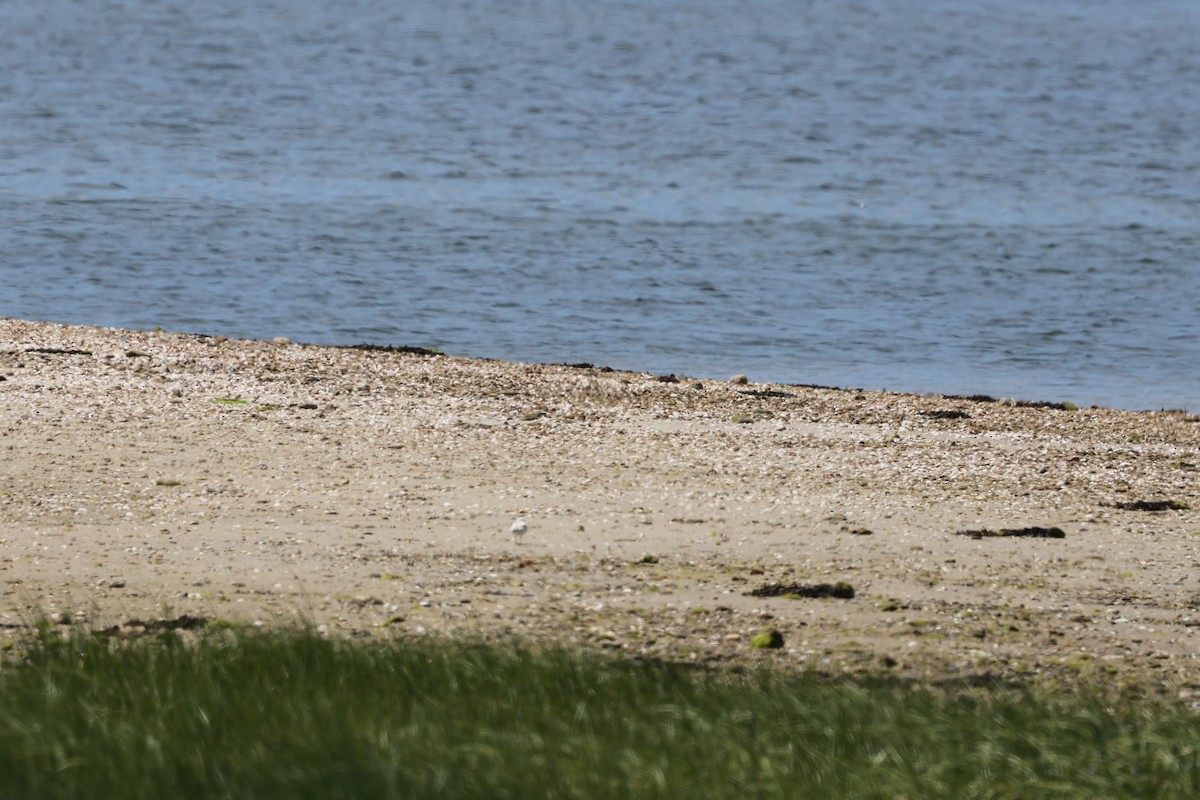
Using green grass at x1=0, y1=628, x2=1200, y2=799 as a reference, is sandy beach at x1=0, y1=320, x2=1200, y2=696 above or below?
below

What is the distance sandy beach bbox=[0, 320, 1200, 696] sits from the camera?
7133mm

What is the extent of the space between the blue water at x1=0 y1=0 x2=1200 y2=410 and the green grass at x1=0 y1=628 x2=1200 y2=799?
1146 cm

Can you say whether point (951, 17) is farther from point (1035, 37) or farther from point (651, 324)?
point (651, 324)

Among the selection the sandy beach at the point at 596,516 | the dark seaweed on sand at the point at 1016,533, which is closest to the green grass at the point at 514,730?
the sandy beach at the point at 596,516

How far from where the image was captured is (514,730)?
17.0 feet

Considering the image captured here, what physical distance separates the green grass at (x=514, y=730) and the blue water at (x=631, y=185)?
1146 centimetres

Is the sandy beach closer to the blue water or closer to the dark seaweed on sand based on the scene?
the dark seaweed on sand

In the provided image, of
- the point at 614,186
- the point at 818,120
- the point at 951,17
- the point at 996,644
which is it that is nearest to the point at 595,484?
the point at 996,644

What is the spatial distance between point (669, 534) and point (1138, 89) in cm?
4896

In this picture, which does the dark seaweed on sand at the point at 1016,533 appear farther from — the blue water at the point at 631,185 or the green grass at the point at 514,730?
the blue water at the point at 631,185

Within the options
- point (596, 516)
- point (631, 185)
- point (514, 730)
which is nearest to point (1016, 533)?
point (596, 516)

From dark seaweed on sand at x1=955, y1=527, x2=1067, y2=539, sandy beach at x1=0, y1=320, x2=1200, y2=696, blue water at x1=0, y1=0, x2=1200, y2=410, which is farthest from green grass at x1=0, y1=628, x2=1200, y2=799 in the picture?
blue water at x1=0, y1=0, x2=1200, y2=410

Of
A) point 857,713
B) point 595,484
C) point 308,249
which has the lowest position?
point 308,249

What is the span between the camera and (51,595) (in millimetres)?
7273
